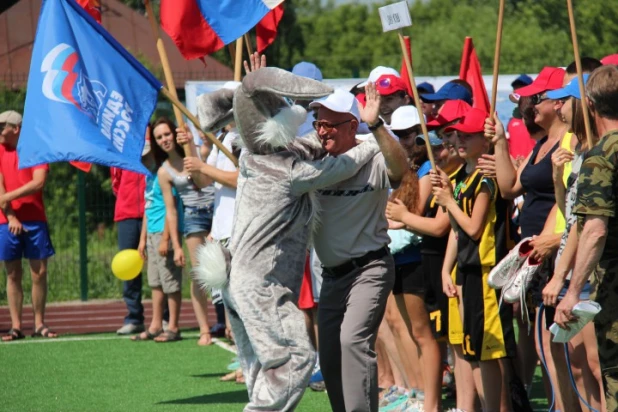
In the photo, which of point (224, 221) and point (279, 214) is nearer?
point (279, 214)

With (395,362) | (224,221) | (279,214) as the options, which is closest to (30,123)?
(224,221)

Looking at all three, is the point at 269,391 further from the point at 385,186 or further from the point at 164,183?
the point at 164,183

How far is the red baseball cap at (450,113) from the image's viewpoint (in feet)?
22.6

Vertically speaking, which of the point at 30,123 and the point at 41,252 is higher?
the point at 30,123

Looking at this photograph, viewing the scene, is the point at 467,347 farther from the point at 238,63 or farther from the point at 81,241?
the point at 81,241

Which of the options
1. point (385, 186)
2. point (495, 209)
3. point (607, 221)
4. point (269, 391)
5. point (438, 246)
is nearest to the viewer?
point (607, 221)

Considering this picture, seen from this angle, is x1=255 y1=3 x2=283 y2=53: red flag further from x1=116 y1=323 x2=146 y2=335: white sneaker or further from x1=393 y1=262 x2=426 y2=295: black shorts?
x1=116 y1=323 x2=146 y2=335: white sneaker

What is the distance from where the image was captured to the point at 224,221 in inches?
337

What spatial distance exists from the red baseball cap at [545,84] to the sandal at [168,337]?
569 centimetres

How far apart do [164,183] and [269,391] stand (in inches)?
215

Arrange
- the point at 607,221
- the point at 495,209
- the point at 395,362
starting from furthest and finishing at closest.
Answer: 1. the point at 395,362
2. the point at 495,209
3. the point at 607,221

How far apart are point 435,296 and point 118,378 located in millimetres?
3251

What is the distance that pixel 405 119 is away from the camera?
7246mm

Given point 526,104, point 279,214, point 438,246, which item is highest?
point 526,104
